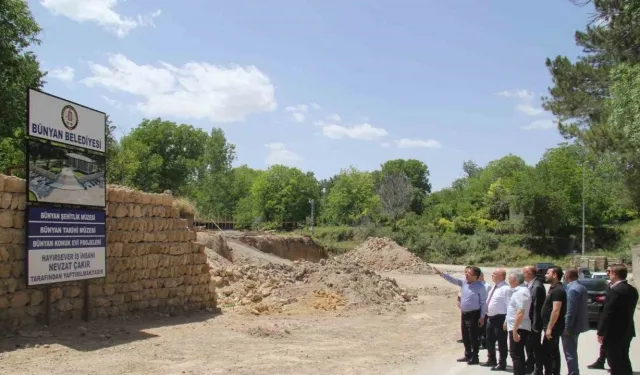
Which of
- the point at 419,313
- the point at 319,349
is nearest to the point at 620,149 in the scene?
the point at 419,313

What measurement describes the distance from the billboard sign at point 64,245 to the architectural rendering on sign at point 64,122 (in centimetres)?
143

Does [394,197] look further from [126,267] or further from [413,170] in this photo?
[126,267]

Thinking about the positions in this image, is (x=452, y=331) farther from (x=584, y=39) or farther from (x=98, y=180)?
A: (x=584, y=39)

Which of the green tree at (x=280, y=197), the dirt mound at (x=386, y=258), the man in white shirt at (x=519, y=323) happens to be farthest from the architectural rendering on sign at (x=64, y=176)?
the green tree at (x=280, y=197)

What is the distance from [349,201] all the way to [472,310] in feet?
258

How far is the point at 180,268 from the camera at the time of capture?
Result: 15.1 m

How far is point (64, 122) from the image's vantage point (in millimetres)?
11734

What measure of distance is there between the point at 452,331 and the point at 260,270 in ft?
30.0

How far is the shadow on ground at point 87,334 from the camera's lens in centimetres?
1023

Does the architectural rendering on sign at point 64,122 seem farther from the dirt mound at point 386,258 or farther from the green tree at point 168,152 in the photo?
the green tree at point 168,152

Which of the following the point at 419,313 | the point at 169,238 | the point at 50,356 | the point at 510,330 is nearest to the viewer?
the point at 510,330

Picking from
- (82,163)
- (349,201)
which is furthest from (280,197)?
(82,163)

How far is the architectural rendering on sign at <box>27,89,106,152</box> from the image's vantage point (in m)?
11.0

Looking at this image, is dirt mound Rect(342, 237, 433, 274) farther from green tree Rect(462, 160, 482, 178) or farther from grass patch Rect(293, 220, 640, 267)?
green tree Rect(462, 160, 482, 178)
